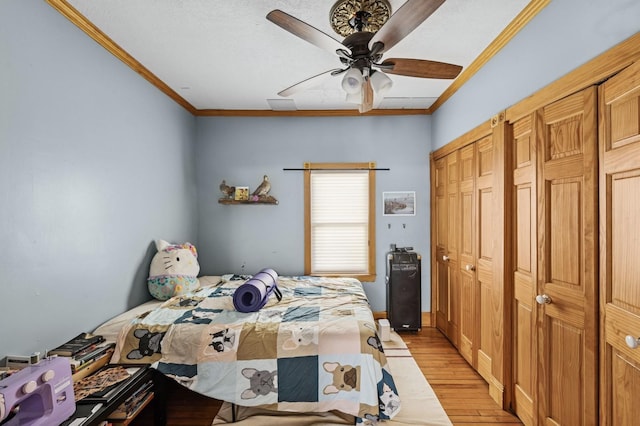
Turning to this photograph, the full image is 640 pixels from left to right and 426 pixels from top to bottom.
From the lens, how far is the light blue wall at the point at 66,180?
1614 millimetres

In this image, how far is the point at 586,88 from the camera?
1.54 meters

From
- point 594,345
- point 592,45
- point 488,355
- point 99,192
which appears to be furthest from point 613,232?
point 99,192

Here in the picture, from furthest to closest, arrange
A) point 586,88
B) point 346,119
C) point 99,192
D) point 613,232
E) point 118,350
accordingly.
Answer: point 346,119 < point 99,192 < point 118,350 < point 586,88 < point 613,232

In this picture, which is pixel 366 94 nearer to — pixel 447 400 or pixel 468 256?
pixel 468 256

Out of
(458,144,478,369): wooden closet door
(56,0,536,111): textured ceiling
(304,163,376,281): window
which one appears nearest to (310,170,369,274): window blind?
(304,163,376,281): window

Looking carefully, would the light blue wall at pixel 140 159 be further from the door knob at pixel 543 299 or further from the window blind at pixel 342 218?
the door knob at pixel 543 299

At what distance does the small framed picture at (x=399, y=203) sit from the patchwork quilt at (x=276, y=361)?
1.98 meters

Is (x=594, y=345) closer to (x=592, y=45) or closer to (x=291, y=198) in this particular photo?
(x=592, y=45)

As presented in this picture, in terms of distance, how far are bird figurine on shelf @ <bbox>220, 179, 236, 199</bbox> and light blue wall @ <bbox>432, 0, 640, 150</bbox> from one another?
2669mm

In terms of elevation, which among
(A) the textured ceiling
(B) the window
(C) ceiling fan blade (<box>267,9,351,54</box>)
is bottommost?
(B) the window

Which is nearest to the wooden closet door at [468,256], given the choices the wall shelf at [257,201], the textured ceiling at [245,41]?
the textured ceiling at [245,41]

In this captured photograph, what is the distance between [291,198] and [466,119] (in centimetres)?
213

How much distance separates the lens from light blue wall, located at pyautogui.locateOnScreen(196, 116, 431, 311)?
12.9 feet

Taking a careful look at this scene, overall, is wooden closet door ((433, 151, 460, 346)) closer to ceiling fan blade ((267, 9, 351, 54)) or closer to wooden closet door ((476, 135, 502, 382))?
wooden closet door ((476, 135, 502, 382))
